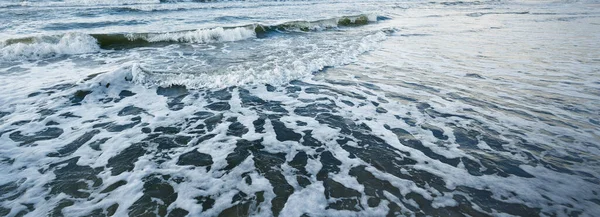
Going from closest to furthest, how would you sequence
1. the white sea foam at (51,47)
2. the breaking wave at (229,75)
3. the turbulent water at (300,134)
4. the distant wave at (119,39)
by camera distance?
the turbulent water at (300,134), the breaking wave at (229,75), the white sea foam at (51,47), the distant wave at (119,39)

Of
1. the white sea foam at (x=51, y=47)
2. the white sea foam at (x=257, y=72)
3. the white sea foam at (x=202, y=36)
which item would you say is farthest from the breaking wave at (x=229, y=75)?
the white sea foam at (x=202, y=36)

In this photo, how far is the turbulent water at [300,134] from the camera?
3332 mm

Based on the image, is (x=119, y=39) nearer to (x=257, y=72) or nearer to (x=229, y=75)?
(x=229, y=75)

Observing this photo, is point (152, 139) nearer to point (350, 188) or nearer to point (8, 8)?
point (350, 188)

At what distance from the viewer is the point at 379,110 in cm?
582

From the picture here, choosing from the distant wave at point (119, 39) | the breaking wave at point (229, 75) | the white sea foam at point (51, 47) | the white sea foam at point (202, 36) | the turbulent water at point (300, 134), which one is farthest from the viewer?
the white sea foam at point (202, 36)

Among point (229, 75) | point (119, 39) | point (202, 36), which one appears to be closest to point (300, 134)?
point (229, 75)

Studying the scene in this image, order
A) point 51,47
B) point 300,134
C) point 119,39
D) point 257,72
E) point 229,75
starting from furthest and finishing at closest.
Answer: point 119,39 → point 51,47 → point 257,72 → point 229,75 → point 300,134

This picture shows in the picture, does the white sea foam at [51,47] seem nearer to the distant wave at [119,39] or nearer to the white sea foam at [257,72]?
the distant wave at [119,39]

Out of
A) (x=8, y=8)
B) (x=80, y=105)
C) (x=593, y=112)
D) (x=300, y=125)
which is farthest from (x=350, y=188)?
(x=8, y=8)

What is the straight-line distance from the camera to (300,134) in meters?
4.95

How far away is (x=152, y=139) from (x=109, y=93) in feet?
9.29

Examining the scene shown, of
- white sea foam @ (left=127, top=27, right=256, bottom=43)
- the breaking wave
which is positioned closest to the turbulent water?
the breaking wave

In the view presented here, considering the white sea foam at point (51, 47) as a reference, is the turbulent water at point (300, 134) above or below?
below
